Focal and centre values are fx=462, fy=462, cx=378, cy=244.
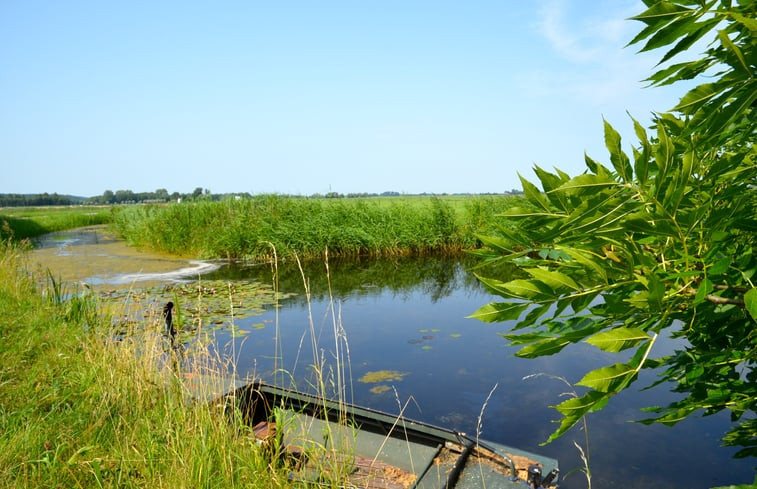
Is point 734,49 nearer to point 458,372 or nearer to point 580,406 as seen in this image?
point 580,406

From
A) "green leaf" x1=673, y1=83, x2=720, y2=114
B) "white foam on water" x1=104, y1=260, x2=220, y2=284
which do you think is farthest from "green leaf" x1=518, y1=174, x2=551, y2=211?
"white foam on water" x1=104, y1=260, x2=220, y2=284

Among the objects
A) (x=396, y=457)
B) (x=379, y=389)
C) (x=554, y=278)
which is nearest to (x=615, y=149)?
(x=554, y=278)

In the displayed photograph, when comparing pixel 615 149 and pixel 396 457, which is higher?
pixel 615 149

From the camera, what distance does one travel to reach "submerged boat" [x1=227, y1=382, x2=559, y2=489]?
3053 millimetres

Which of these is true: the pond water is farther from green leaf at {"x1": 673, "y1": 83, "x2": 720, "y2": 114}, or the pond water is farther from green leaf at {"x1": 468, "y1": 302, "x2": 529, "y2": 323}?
green leaf at {"x1": 673, "y1": 83, "x2": 720, "y2": 114}

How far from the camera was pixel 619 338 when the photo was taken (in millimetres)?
942

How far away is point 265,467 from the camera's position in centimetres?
305

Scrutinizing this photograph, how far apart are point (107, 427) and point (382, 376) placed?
163 inches

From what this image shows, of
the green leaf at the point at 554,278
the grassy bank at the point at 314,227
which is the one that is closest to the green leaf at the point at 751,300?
the green leaf at the point at 554,278

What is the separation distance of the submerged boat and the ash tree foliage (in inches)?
81.3

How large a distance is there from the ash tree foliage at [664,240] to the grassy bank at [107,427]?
2.50m

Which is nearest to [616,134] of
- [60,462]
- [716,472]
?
[60,462]

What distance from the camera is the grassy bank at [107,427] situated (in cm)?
294

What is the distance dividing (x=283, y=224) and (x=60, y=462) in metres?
14.5
